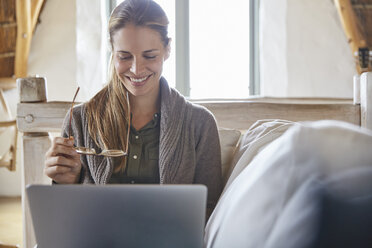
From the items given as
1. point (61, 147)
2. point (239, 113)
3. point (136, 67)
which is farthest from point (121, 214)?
point (239, 113)

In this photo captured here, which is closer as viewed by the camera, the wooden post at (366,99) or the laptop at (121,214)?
the laptop at (121,214)

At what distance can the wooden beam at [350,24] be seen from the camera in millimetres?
3594

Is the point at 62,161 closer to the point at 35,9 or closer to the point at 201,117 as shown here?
the point at 201,117

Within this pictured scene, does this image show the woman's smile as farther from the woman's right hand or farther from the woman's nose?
the woman's right hand

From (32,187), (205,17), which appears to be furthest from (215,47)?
(32,187)

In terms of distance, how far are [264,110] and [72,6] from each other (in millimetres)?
2652

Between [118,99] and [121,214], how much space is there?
87cm

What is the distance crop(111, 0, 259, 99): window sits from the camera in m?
4.15

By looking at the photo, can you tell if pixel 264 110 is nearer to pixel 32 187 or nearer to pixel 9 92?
pixel 32 187

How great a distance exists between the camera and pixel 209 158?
1559 mm

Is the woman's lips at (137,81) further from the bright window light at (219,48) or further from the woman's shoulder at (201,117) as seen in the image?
the bright window light at (219,48)

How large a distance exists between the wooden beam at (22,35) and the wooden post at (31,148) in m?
2.14

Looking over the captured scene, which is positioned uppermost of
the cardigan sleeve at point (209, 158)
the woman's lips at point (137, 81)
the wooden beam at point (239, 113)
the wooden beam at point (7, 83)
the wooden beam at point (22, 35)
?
the wooden beam at point (22, 35)

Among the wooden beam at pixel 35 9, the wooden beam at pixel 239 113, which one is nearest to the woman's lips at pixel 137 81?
the wooden beam at pixel 239 113
